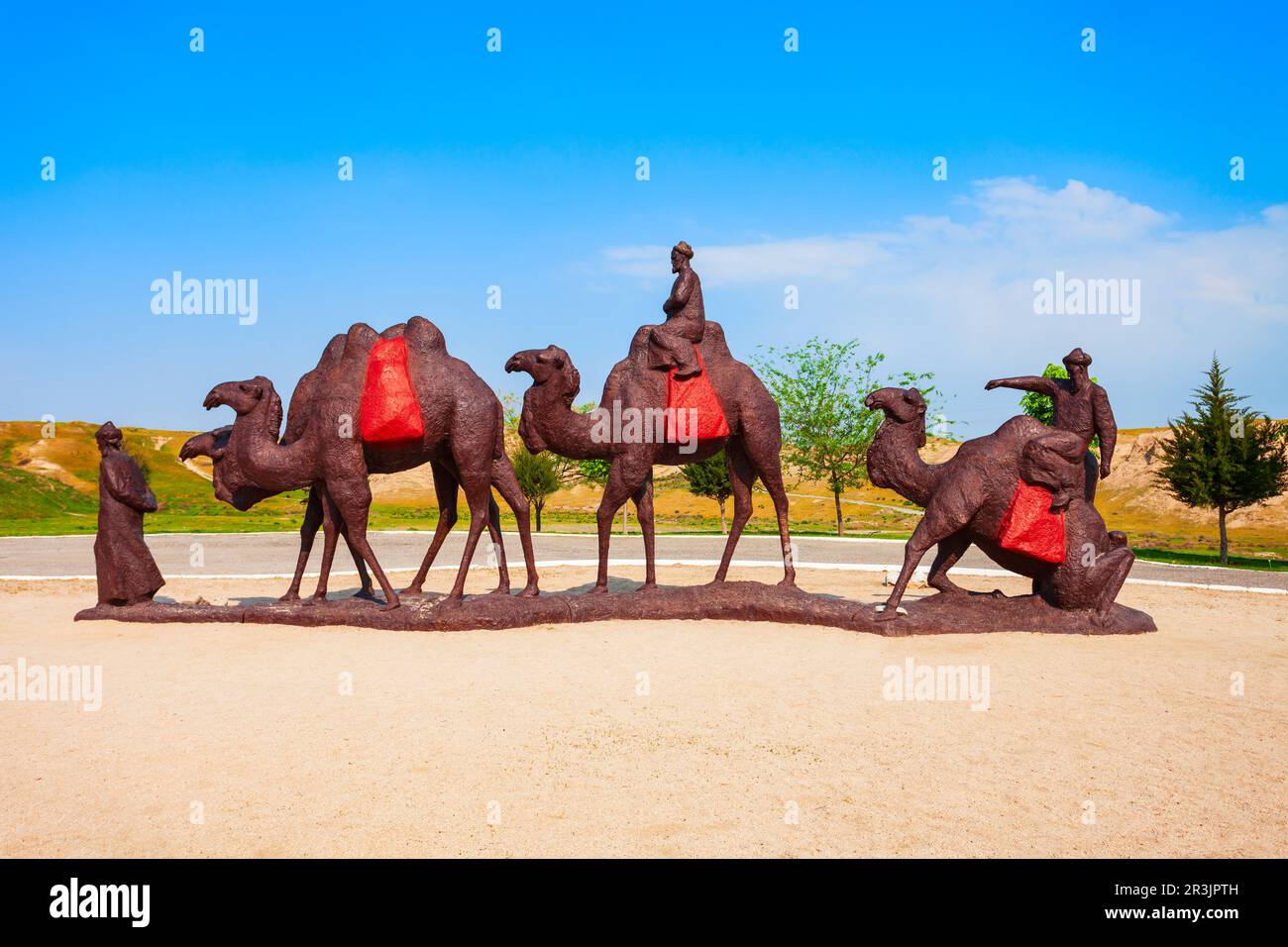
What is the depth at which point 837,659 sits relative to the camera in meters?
8.73

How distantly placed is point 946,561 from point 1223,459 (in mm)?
15533

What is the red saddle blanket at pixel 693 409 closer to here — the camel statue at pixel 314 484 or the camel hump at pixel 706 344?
the camel hump at pixel 706 344

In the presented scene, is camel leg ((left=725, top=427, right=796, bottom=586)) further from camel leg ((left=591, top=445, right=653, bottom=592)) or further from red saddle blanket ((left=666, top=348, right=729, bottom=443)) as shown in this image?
camel leg ((left=591, top=445, right=653, bottom=592))

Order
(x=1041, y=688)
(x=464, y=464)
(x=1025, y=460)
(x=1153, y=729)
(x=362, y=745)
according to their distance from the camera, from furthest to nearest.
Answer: (x=464, y=464) < (x=1025, y=460) < (x=1041, y=688) < (x=1153, y=729) < (x=362, y=745)

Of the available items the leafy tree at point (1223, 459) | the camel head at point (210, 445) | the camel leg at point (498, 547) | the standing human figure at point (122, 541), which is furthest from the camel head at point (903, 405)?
the leafy tree at point (1223, 459)

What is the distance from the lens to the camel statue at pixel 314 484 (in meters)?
10.5

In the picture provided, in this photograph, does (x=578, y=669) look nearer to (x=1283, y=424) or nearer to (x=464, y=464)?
(x=464, y=464)

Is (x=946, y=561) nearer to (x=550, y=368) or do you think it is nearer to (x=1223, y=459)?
(x=550, y=368)

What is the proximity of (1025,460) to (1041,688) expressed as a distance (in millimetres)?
2836

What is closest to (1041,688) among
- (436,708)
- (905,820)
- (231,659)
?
(905,820)

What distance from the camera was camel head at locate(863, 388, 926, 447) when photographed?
1020 cm

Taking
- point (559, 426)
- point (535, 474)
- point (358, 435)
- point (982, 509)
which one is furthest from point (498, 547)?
point (535, 474)

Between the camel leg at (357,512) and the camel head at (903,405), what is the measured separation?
557 cm

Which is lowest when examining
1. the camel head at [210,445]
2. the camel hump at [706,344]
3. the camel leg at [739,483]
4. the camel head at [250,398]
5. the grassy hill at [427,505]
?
the grassy hill at [427,505]
